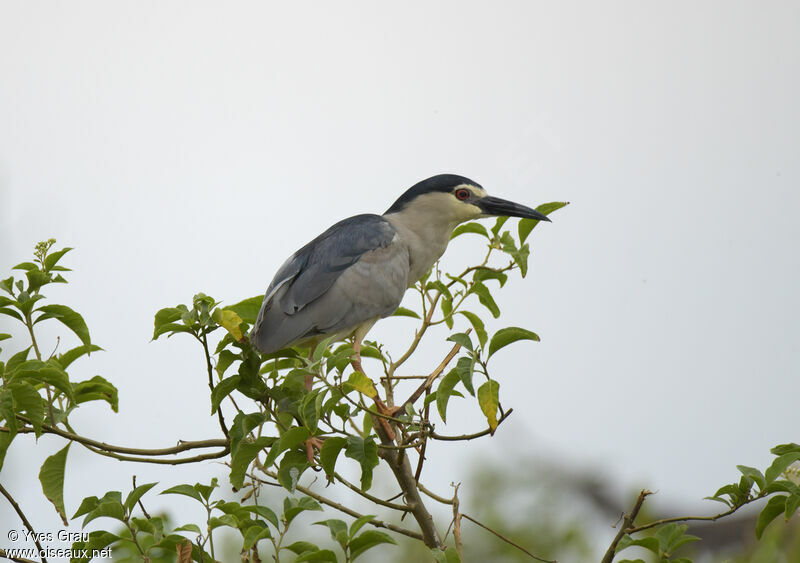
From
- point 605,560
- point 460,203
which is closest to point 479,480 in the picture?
point 460,203

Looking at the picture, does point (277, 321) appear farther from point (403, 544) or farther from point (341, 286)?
point (403, 544)

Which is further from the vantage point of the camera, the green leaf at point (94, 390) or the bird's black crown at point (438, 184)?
the bird's black crown at point (438, 184)

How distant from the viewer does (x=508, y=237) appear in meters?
2.59

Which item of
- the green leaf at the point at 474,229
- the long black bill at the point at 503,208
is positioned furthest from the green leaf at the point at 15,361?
the long black bill at the point at 503,208

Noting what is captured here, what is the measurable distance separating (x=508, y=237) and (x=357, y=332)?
107cm

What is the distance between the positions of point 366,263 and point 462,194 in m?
0.66

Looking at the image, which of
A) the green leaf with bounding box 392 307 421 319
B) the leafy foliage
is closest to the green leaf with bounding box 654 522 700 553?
the leafy foliage

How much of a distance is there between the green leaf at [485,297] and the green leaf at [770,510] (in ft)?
3.30

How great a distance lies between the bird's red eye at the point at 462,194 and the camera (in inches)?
153

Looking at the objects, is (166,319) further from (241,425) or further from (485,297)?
(485,297)

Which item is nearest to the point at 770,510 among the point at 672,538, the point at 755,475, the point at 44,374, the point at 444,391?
the point at 755,475

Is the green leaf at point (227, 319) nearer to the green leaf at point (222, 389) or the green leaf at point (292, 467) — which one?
the green leaf at point (222, 389)

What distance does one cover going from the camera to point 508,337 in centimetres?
199

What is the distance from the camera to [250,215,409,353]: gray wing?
3.25m
